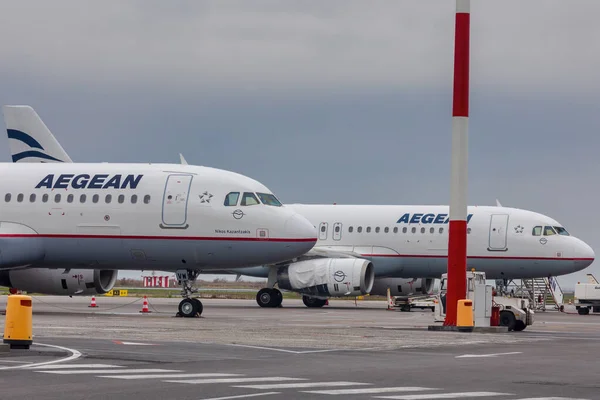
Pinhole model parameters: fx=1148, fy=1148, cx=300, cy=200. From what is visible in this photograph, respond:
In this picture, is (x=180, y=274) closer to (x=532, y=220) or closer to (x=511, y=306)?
(x=511, y=306)

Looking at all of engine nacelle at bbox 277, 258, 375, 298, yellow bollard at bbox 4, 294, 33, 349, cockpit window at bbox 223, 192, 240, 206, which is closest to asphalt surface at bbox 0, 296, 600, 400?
yellow bollard at bbox 4, 294, 33, 349

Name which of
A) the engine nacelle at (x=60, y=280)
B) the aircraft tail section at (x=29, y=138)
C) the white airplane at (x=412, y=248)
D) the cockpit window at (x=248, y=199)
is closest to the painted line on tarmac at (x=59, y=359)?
the cockpit window at (x=248, y=199)

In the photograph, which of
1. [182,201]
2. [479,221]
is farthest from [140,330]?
[479,221]

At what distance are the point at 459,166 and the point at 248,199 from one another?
8.33m

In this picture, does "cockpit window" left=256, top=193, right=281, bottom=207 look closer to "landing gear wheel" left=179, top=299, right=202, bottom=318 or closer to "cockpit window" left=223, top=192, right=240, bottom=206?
"cockpit window" left=223, top=192, right=240, bottom=206

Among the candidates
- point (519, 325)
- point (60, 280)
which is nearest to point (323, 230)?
point (60, 280)

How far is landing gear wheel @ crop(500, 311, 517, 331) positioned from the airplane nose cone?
25.4 ft

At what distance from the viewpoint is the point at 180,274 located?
38.6 m

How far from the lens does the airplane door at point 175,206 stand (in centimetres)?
3716

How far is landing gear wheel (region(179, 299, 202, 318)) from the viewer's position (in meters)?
36.7

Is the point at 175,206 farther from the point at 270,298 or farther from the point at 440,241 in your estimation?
the point at 440,241

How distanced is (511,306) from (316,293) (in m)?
16.4

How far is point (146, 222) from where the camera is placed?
A: 123 feet

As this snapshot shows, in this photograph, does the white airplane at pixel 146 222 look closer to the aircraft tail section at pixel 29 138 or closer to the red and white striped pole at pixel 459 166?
the red and white striped pole at pixel 459 166
